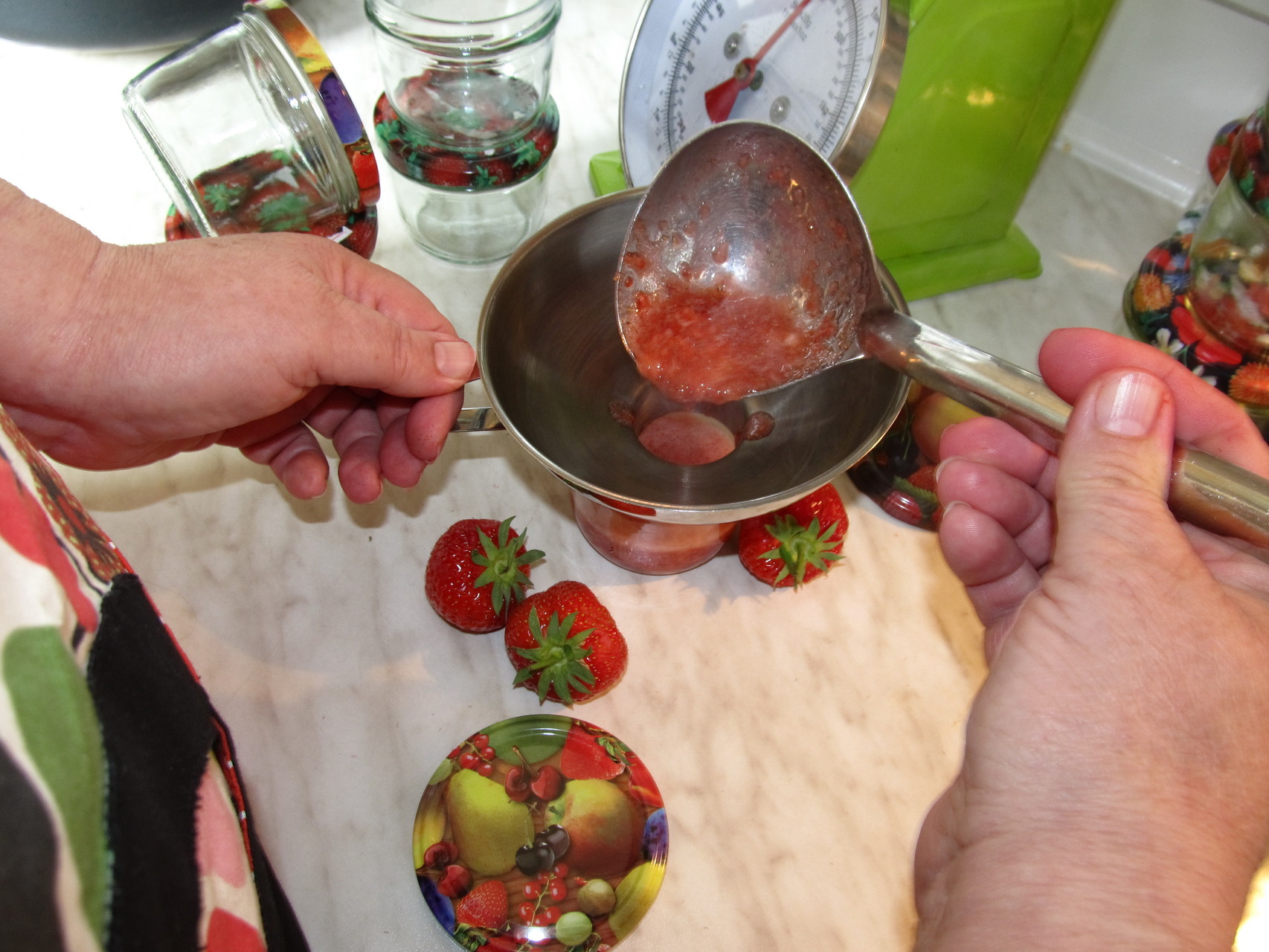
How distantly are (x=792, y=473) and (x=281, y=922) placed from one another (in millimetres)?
477

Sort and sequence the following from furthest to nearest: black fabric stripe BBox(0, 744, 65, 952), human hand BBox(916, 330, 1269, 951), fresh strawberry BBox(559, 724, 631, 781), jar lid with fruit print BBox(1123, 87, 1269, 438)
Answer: jar lid with fruit print BBox(1123, 87, 1269, 438), fresh strawberry BBox(559, 724, 631, 781), human hand BBox(916, 330, 1269, 951), black fabric stripe BBox(0, 744, 65, 952)

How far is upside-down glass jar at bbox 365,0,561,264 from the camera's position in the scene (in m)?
0.87

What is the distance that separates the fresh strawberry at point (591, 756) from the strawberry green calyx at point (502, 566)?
11 cm

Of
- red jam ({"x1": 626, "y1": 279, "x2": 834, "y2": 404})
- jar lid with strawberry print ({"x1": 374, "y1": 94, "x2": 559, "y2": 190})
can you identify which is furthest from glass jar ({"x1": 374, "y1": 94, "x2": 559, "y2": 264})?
red jam ({"x1": 626, "y1": 279, "x2": 834, "y2": 404})

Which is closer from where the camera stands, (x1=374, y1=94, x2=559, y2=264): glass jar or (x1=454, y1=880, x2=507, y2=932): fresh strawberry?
(x1=454, y1=880, x2=507, y2=932): fresh strawberry

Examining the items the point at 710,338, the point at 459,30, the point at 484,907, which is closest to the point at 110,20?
the point at 459,30

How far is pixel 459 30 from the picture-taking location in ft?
2.88

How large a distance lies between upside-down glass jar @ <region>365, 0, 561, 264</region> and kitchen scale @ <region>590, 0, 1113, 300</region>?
5.1 inches

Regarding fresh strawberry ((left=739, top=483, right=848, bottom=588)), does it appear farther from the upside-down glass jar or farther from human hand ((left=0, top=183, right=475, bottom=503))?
the upside-down glass jar

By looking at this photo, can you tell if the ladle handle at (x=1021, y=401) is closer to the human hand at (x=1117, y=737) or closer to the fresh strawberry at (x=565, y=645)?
the human hand at (x=1117, y=737)

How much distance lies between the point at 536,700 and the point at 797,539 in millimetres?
A: 246

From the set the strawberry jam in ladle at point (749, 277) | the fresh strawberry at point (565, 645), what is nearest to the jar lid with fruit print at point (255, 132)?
the strawberry jam in ladle at point (749, 277)

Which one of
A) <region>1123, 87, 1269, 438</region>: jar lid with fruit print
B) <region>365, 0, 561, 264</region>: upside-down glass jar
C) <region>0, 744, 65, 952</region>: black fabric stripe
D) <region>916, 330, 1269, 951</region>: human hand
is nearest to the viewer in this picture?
<region>0, 744, 65, 952</region>: black fabric stripe

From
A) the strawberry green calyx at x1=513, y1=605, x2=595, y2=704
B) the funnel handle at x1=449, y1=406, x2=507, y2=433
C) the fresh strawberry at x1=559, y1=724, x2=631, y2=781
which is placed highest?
the funnel handle at x1=449, y1=406, x2=507, y2=433
